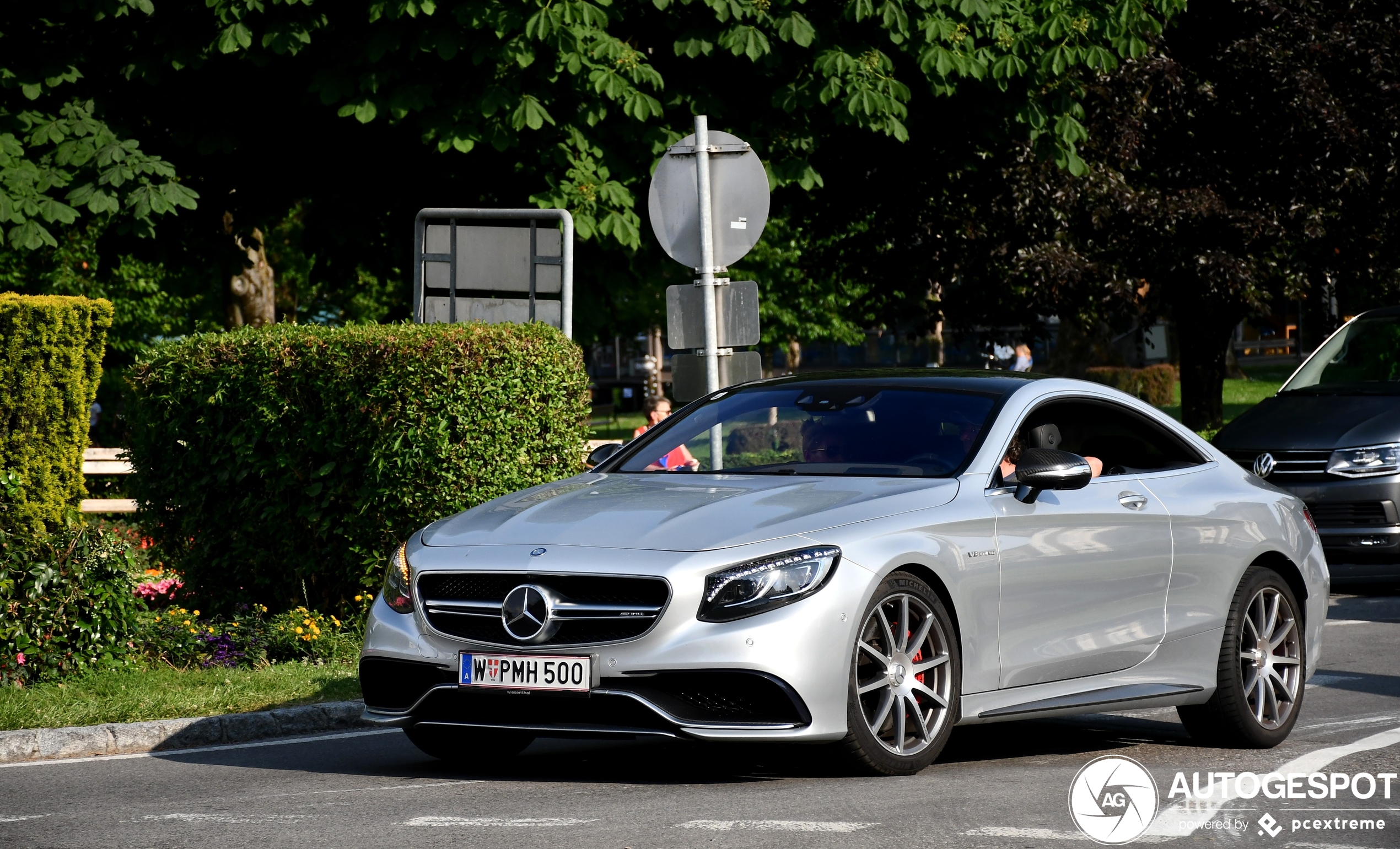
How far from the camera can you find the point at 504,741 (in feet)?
23.6

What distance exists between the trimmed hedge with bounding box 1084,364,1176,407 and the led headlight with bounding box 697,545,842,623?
3885 centimetres

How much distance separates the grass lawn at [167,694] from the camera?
27.2 ft

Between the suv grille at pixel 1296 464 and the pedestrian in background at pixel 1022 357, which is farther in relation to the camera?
the pedestrian in background at pixel 1022 357

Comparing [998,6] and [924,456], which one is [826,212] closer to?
[998,6]

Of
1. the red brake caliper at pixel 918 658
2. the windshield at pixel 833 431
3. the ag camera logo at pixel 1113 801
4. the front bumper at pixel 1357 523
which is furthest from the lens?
the front bumper at pixel 1357 523

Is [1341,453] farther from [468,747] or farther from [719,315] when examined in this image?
[468,747]

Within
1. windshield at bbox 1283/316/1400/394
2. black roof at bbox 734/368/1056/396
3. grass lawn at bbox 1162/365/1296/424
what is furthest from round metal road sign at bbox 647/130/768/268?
grass lawn at bbox 1162/365/1296/424

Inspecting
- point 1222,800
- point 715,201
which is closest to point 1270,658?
point 1222,800

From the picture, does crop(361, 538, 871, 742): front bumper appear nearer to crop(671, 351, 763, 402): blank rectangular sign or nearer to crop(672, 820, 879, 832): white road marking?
crop(672, 820, 879, 832): white road marking

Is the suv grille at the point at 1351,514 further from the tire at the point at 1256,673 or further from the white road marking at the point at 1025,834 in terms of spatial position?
the white road marking at the point at 1025,834

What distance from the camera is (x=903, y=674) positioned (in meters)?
6.41

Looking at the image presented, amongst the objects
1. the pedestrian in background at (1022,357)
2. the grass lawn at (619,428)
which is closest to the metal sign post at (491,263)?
the pedestrian in background at (1022,357)

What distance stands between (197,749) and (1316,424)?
932 centimetres

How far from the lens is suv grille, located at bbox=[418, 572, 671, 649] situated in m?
6.11
